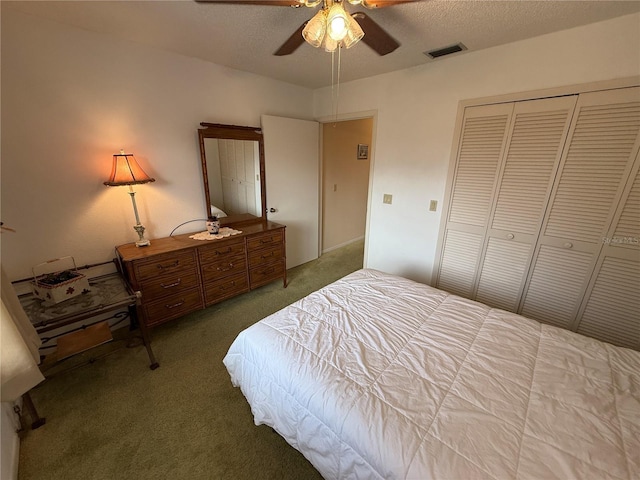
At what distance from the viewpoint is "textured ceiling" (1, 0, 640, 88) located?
1.49m

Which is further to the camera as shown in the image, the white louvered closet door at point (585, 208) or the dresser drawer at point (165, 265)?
the dresser drawer at point (165, 265)

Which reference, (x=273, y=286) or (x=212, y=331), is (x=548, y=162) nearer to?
(x=273, y=286)

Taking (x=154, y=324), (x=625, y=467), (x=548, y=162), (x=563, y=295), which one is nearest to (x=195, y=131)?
(x=154, y=324)

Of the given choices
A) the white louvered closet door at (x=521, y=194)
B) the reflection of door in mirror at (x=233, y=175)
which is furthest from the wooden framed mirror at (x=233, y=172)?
the white louvered closet door at (x=521, y=194)

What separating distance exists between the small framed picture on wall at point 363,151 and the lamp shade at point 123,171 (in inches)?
127

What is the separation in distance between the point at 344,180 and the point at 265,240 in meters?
1.95

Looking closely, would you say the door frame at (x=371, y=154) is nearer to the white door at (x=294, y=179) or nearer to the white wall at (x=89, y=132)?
the white door at (x=294, y=179)

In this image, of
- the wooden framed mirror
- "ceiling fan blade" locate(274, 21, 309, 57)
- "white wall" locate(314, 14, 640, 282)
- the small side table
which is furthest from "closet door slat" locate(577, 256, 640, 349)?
the small side table

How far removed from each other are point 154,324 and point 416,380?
6.80ft

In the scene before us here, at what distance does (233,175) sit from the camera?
9.18 feet

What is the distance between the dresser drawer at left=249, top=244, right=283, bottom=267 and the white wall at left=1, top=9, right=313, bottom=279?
0.71 metres

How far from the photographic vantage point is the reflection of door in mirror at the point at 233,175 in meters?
2.59

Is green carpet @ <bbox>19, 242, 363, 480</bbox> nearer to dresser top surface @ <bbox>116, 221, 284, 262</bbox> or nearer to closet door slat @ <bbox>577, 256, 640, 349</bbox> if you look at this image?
dresser top surface @ <bbox>116, 221, 284, 262</bbox>

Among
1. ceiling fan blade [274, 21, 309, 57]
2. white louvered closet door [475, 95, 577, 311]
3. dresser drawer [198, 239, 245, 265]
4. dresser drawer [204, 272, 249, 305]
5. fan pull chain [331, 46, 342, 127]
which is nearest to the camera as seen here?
ceiling fan blade [274, 21, 309, 57]
